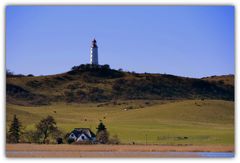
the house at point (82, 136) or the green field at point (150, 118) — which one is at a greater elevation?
the green field at point (150, 118)

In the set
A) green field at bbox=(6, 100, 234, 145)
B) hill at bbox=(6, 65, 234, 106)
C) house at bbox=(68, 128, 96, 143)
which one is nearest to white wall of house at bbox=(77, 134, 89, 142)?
house at bbox=(68, 128, 96, 143)

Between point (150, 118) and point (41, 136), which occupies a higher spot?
point (150, 118)

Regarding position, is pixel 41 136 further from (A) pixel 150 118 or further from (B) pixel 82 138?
(A) pixel 150 118

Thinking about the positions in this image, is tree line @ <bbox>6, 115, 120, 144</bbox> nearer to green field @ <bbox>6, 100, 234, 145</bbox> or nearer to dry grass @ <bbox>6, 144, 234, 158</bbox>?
green field @ <bbox>6, 100, 234, 145</bbox>

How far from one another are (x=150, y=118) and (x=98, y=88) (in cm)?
1706

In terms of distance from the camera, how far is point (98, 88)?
64.3 metres

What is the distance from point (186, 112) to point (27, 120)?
12003mm

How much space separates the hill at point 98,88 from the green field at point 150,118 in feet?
5.17

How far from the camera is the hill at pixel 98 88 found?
5631 centimetres

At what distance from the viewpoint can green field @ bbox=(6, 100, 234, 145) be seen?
120ft

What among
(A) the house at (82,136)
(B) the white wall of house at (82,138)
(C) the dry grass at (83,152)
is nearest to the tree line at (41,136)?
(A) the house at (82,136)

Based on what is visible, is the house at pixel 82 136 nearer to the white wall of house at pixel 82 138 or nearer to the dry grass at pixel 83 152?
the white wall of house at pixel 82 138

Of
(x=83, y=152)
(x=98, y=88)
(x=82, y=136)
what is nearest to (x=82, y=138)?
(x=82, y=136)

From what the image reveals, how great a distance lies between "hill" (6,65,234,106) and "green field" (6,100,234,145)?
1577mm
